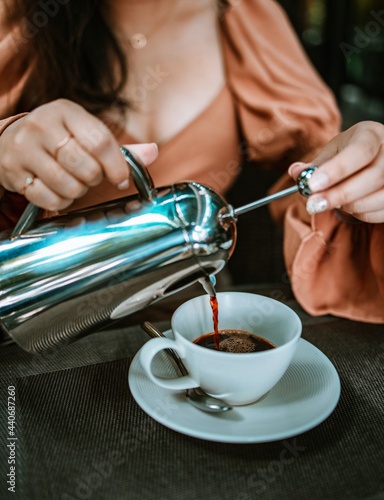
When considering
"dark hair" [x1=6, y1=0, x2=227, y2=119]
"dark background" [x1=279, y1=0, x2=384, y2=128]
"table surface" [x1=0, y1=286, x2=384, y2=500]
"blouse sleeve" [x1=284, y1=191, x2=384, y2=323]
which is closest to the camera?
"table surface" [x1=0, y1=286, x2=384, y2=500]

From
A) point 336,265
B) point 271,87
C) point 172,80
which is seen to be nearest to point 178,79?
point 172,80

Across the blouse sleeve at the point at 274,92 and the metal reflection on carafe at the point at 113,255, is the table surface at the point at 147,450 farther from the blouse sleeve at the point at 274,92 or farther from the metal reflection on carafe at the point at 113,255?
the blouse sleeve at the point at 274,92

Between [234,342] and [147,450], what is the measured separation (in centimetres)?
13

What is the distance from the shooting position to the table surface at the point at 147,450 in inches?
13.0

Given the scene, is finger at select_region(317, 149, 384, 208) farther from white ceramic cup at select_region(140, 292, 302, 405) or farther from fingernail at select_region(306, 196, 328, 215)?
white ceramic cup at select_region(140, 292, 302, 405)

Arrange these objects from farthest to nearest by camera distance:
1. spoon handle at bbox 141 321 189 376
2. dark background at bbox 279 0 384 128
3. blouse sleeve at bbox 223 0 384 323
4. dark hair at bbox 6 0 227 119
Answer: dark background at bbox 279 0 384 128, blouse sleeve at bbox 223 0 384 323, dark hair at bbox 6 0 227 119, spoon handle at bbox 141 321 189 376

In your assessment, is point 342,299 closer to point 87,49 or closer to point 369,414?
point 369,414

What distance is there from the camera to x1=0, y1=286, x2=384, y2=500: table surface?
0.33 metres

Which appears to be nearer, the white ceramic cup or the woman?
the white ceramic cup

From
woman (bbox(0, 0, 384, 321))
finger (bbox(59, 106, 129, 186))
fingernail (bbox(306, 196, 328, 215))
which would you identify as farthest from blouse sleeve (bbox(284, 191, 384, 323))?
finger (bbox(59, 106, 129, 186))

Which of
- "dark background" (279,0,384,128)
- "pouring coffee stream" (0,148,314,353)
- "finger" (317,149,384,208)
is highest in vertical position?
"pouring coffee stream" (0,148,314,353)

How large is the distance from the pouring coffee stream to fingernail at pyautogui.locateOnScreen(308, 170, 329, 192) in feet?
0.10

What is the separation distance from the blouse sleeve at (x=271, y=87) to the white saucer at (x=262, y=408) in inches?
17.5

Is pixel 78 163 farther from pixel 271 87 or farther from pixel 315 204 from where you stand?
pixel 271 87
